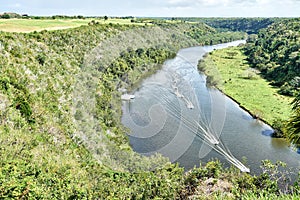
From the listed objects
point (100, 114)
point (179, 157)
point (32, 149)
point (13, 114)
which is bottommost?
point (179, 157)

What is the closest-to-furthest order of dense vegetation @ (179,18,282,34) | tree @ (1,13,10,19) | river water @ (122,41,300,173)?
river water @ (122,41,300,173), tree @ (1,13,10,19), dense vegetation @ (179,18,282,34)

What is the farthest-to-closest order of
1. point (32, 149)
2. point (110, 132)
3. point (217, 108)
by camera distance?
point (217, 108), point (110, 132), point (32, 149)

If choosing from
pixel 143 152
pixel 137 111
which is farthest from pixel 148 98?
pixel 143 152

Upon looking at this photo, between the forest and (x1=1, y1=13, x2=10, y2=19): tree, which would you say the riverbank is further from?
(x1=1, y1=13, x2=10, y2=19): tree

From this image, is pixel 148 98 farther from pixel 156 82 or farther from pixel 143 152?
pixel 143 152

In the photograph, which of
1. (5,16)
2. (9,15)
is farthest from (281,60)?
(5,16)

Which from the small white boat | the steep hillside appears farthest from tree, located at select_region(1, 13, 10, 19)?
the small white boat
